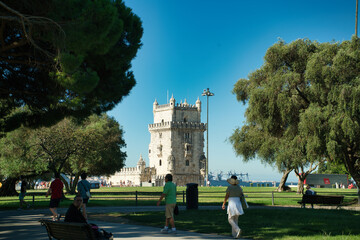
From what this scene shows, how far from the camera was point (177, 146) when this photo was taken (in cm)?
9650

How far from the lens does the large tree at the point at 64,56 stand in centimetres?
1043

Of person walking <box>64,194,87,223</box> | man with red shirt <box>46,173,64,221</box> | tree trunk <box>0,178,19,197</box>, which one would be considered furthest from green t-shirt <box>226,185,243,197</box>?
tree trunk <box>0,178,19,197</box>

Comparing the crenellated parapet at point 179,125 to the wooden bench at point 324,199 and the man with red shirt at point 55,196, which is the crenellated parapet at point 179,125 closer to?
the wooden bench at point 324,199

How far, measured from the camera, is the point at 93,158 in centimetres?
3250

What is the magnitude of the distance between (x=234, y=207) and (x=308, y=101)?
1670cm

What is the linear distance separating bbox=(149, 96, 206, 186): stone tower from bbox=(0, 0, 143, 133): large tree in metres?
78.0

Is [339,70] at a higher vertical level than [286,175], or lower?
higher

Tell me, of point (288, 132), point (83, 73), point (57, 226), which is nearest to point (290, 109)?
point (288, 132)

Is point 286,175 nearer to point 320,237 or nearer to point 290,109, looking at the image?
point 290,109

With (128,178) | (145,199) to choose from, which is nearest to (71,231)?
(145,199)

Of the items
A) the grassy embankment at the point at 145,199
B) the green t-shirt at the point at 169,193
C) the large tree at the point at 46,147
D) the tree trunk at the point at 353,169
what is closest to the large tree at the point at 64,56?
the green t-shirt at the point at 169,193

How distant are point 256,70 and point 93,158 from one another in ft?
45.9

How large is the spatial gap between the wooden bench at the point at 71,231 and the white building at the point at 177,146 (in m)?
85.7

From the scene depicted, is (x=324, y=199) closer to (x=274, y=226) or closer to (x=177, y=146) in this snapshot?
(x=274, y=226)
